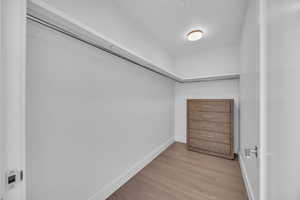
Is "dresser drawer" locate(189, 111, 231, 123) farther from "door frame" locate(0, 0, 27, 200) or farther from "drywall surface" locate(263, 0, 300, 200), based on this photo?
"door frame" locate(0, 0, 27, 200)

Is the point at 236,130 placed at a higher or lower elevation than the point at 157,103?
lower

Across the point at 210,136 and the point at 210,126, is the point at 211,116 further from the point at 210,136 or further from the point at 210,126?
Answer: the point at 210,136

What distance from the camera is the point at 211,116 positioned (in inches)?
105

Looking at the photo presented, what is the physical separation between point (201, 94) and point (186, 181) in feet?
7.10

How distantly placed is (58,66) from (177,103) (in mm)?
3015

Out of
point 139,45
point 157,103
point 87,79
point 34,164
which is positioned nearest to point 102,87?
point 87,79

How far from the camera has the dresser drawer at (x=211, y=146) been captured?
2.50 m

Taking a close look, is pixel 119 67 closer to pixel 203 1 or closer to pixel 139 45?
pixel 139 45

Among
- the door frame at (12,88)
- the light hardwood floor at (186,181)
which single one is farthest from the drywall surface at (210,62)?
the door frame at (12,88)

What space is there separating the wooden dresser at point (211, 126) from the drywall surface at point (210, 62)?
878 mm

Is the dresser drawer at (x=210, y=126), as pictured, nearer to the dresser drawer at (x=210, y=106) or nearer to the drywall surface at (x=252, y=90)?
the dresser drawer at (x=210, y=106)

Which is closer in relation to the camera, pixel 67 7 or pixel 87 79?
pixel 67 7

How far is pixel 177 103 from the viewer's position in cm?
352

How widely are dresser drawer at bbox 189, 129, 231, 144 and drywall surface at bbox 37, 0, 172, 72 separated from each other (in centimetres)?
206
